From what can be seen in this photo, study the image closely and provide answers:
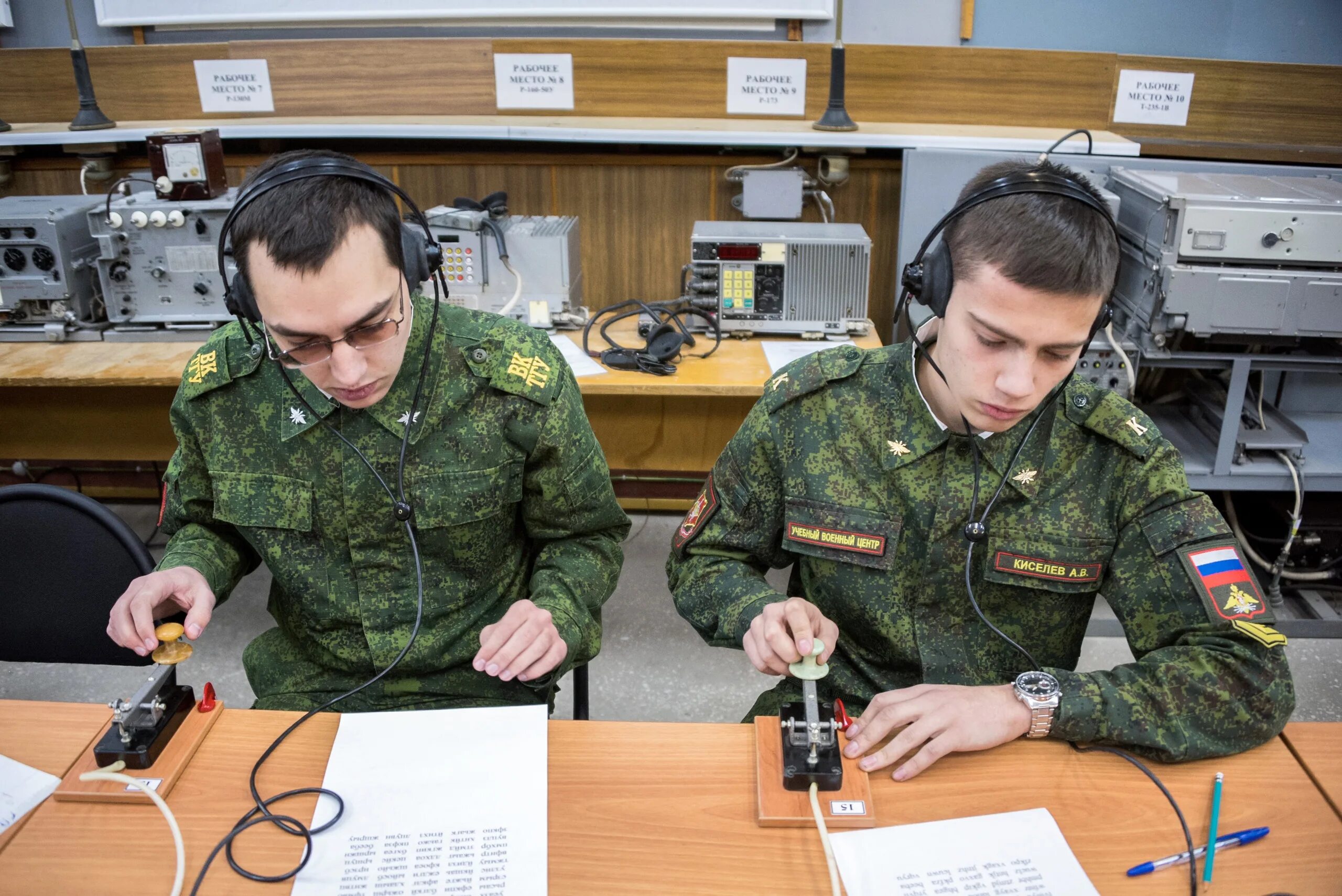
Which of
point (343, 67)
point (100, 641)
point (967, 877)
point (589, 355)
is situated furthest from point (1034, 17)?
point (100, 641)

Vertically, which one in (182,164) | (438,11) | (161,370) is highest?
(438,11)

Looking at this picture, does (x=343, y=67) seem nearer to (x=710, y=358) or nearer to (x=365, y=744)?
(x=710, y=358)

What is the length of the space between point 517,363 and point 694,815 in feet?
2.23

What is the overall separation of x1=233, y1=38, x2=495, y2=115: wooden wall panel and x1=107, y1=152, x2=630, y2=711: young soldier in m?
1.60

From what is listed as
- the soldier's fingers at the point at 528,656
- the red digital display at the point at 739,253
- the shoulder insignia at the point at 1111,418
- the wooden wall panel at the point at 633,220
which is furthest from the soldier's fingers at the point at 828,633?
the wooden wall panel at the point at 633,220

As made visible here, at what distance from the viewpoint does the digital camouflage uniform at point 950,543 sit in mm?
1115

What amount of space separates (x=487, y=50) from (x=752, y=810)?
2.40 m

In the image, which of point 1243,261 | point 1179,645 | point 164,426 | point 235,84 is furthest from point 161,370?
point 1243,261

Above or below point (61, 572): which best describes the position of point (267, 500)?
above

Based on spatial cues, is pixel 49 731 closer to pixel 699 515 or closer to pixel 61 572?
pixel 61 572

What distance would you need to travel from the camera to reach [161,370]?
7.13 ft

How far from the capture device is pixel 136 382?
2.15 m

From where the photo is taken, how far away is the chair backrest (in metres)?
1.33

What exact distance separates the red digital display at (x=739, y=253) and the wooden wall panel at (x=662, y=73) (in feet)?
1.99
